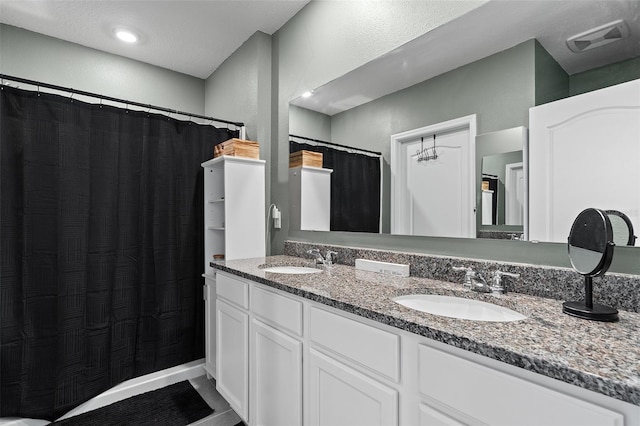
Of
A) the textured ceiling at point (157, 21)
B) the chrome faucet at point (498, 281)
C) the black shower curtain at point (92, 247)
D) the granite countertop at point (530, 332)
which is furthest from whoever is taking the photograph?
the textured ceiling at point (157, 21)

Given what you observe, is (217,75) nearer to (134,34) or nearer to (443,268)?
(134,34)

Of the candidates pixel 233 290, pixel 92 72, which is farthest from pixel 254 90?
pixel 233 290

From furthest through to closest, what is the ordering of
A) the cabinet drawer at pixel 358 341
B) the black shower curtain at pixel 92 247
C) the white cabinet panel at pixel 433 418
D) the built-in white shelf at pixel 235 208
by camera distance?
the built-in white shelf at pixel 235 208 → the black shower curtain at pixel 92 247 → the cabinet drawer at pixel 358 341 → the white cabinet panel at pixel 433 418

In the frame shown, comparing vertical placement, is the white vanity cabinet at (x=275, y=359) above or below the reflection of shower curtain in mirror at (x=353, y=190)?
below

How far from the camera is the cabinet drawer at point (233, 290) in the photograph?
5.60 feet

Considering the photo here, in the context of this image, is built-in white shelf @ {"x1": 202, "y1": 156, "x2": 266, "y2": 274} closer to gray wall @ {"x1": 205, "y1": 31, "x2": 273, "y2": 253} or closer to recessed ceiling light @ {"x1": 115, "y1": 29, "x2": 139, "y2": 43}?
gray wall @ {"x1": 205, "y1": 31, "x2": 273, "y2": 253}

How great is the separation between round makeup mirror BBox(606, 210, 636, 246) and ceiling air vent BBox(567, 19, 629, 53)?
562 mm

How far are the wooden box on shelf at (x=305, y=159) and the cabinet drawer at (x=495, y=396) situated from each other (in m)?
1.53

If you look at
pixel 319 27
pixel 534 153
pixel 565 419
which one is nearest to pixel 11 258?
pixel 319 27

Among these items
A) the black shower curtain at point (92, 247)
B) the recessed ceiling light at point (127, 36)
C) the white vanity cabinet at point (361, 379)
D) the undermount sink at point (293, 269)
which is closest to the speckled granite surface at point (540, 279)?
the undermount sink at point (293, 269)

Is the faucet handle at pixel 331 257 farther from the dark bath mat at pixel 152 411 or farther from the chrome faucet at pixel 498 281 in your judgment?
the dark bath mat at pixel 152 411

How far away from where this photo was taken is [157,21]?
2.30m

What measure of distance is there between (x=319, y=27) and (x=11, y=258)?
7.47 ft

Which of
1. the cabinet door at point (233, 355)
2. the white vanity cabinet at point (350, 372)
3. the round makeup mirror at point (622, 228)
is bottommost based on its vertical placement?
the cabinet door at point (233, 355)
